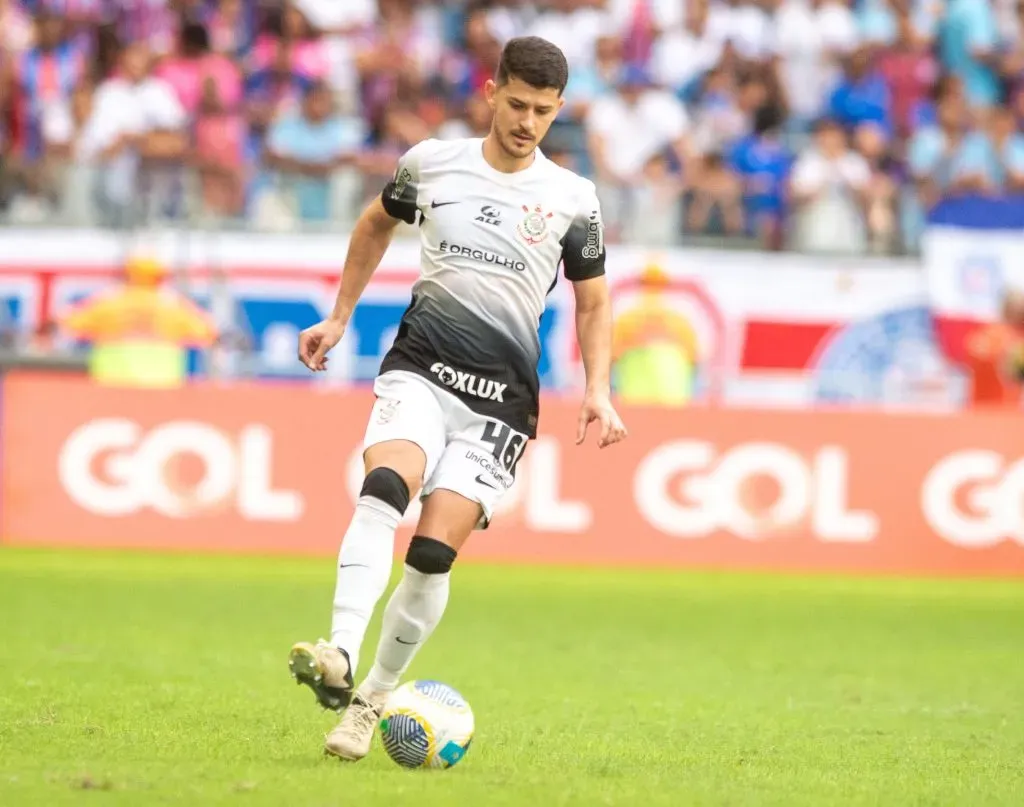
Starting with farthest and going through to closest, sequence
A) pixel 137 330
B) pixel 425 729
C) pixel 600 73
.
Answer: pixel 600 73 < pixel 137 330 < pixel 425 729

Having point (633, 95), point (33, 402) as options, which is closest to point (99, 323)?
point (33, 402)

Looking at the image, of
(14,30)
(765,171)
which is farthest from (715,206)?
(14,30)

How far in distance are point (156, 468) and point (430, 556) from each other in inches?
389

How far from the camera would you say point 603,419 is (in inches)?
271

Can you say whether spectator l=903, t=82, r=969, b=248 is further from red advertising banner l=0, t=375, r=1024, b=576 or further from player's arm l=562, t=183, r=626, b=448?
player's arm l=562, t=183, r=626, b=448

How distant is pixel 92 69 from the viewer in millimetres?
20141

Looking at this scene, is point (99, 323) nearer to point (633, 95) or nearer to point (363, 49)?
point (363, 49)

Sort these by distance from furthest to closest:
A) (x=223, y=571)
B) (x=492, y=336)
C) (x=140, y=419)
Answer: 1. (x=140, y=419)
2. (x=223, y=571)
3. (x=492, y=336)

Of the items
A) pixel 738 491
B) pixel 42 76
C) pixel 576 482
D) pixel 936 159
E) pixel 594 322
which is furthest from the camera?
pixel 936 159

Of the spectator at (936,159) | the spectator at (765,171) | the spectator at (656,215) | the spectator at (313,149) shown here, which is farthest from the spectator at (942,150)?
the spectator at (313,149)

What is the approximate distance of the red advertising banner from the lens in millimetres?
16172

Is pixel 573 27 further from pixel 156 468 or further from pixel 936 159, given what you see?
pixel 156 468

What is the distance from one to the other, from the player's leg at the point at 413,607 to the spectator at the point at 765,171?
42.9 feet

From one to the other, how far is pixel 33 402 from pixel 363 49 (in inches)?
250
